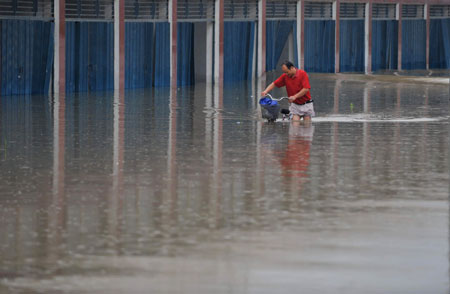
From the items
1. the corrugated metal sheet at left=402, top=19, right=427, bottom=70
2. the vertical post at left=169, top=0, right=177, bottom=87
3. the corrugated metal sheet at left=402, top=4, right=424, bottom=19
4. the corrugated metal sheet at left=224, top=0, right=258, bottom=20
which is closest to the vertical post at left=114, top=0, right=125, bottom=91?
the vertical post at left=169, top=0, right=177, bottom=87

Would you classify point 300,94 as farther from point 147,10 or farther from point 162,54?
point 162,54

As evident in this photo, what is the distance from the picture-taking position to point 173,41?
38.3 meters

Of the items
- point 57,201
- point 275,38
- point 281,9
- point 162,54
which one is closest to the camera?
point 57,201

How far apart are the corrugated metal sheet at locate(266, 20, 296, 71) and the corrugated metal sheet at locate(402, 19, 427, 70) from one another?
1097 centimetres

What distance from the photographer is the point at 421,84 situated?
1542 inches

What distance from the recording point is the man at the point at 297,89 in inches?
834

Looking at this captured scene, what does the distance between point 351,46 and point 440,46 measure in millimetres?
9753

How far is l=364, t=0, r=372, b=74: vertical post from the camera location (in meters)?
50.6

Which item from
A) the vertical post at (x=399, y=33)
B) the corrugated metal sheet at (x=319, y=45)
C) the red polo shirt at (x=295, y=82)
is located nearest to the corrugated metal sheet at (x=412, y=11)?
the vertical post at (x=399, y=33)

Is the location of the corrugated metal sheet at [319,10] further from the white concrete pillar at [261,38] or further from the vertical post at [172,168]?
the vertical post at [172,168]

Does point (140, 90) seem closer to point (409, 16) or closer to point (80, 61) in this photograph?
point (80, 61)

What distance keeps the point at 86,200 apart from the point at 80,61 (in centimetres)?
2337

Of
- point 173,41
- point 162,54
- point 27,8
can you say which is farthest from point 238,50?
point 27,8

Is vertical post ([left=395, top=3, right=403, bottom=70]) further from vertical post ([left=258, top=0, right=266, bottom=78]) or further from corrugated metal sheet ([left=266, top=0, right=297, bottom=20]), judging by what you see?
vertical post ([left=258, top=0, right=266, bottom=78])
